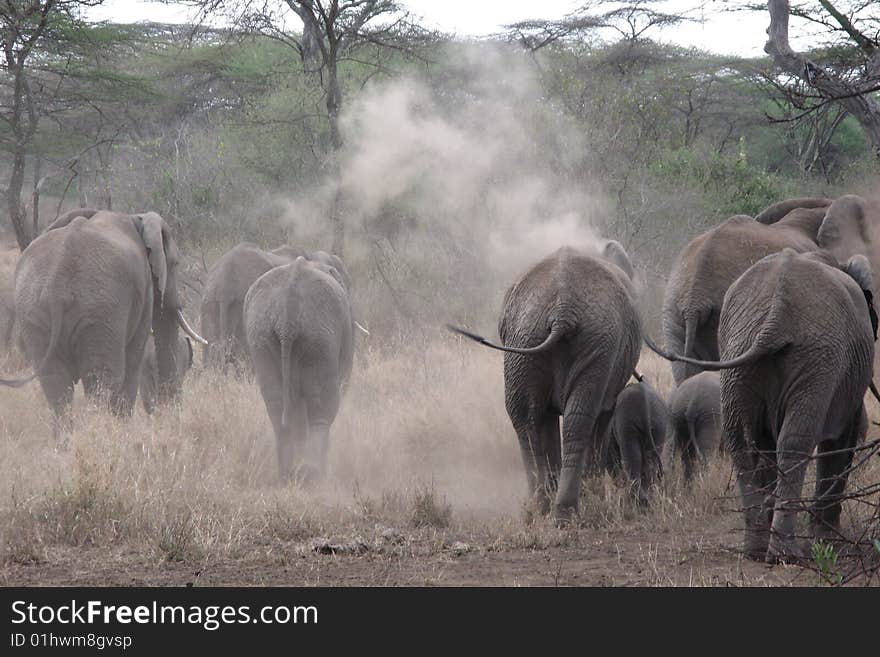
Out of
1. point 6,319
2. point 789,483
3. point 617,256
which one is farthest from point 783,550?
point 6,319

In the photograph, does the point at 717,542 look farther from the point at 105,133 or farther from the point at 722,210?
the point at 105,133

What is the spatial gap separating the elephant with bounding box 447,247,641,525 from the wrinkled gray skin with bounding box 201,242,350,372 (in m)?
5.15

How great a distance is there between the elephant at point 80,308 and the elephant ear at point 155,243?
239 mm

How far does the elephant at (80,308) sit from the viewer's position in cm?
874

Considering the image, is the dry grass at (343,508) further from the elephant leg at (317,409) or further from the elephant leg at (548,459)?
the elephant leg at (317,409)

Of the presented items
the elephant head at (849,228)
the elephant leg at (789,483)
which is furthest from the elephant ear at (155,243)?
the elephant leg at (789,483)

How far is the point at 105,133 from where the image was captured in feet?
88.9

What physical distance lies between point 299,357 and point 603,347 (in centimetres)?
234

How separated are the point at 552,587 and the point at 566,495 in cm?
157

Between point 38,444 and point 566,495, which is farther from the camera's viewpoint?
point 38,444

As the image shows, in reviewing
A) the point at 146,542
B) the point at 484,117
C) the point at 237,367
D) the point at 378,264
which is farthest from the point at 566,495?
the point at 484,117

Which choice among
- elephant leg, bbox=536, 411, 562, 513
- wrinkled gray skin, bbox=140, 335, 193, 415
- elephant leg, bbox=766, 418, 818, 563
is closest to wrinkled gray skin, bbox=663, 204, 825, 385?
elephant leg, bbox=536, 411, 562, 513

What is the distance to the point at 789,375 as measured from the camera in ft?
18.9

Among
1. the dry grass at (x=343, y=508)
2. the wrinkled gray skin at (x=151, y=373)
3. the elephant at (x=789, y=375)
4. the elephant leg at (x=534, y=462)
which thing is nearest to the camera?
the elephant at (x=789, y=375)
